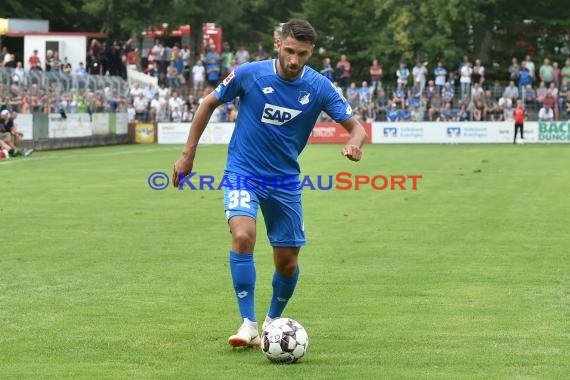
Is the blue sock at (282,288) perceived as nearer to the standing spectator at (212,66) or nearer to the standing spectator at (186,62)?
the standing spectator at (212,66)

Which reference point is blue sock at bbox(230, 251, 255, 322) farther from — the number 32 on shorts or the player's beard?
the player's beard

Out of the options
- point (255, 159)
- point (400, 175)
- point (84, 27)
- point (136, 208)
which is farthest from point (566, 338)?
point (84, 27)

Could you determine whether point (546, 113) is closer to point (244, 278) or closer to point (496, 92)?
point (496, 92)

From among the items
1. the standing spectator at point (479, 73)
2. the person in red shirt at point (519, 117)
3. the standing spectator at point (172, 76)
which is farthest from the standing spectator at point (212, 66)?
the person in red shirt at point (519, 117)

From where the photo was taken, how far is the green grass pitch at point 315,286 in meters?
7.71

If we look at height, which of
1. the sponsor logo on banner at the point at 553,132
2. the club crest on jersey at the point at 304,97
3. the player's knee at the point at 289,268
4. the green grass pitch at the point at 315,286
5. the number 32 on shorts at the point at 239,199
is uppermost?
the club crest on jersey at the point at 304,97

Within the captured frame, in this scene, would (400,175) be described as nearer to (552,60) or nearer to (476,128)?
(476,128)

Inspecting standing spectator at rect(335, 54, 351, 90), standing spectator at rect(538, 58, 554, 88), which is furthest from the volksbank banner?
standing spectator at rect(335, 54, 351, 90)

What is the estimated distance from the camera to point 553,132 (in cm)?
5012

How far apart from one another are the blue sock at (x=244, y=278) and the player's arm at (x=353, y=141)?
919mm

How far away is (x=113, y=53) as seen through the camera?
5516 cm

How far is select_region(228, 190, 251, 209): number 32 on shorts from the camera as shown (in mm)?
8125

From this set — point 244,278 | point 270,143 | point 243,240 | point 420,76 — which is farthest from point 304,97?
point 420,76

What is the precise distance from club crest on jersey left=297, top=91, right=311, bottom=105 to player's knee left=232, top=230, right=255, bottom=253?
959 millimetres
